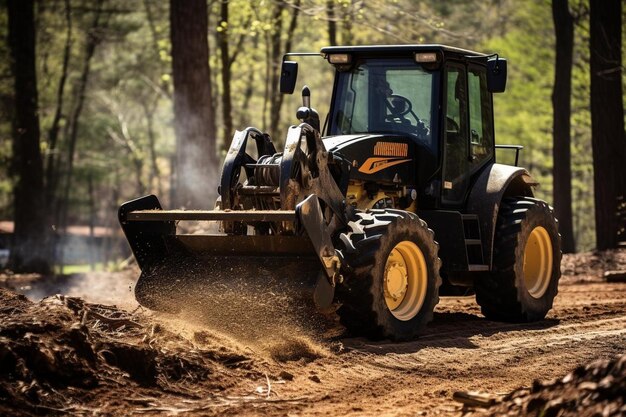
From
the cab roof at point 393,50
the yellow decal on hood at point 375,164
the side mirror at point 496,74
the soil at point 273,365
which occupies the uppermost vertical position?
the cab roof at point 393,50

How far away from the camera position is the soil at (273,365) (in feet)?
22.2

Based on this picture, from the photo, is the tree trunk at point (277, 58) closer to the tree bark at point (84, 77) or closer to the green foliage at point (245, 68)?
the green foliage at point (245, 68)

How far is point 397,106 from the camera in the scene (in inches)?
452

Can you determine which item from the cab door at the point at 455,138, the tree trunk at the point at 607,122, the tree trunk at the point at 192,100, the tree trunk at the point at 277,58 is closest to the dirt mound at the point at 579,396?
the cab door at the point at 455,138

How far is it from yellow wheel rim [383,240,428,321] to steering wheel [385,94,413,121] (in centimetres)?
194

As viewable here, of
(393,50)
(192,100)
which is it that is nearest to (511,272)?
(393,50)

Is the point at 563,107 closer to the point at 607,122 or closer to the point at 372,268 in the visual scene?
the point at 607,122

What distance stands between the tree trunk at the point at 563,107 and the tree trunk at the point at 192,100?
9829 millimetres

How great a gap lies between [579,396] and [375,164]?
213 inches

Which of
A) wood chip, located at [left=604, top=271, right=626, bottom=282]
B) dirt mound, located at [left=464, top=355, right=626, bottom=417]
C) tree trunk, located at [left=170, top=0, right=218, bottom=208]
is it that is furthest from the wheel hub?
tree trunk, located at [left=170, top=0, right=218, bottom=208]

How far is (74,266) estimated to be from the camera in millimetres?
49094

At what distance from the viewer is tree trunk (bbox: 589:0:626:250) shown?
20.7m

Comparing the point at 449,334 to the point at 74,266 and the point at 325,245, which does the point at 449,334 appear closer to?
the point at 325,245

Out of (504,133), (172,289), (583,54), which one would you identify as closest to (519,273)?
(172,289)
